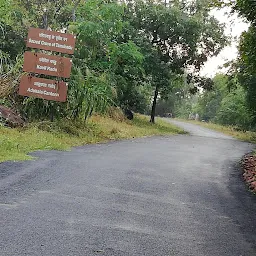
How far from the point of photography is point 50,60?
13.7 meters

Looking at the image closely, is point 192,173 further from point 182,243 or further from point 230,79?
point 230,79

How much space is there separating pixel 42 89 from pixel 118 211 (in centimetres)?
909

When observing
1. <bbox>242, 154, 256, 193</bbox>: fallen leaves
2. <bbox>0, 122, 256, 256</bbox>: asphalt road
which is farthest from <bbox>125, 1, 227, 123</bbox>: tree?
<bbox>0, 122, 256, 256</bbox>: asphalt road

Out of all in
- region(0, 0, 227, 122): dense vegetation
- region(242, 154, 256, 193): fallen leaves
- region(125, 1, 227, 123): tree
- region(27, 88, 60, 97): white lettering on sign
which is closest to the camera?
region(242, 154, 256, 193): fallen leaves

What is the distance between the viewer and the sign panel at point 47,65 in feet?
44.7

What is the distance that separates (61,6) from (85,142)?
15.0m

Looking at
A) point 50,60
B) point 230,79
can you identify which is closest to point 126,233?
point 50,60

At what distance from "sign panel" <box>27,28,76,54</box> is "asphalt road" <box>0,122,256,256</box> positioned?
18.1 feet

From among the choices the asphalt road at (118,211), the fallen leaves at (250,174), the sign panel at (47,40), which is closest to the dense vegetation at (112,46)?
the sign panel at (47,40)

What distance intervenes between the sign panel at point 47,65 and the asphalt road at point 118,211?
202 inches

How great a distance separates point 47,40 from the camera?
1366cm

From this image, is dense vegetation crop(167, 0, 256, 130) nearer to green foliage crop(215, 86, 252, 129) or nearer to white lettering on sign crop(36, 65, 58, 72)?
green foliage crop(215, 86, 252, 129)

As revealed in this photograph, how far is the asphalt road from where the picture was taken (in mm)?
4082

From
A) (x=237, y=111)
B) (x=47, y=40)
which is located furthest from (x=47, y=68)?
(x=237, y=111)
